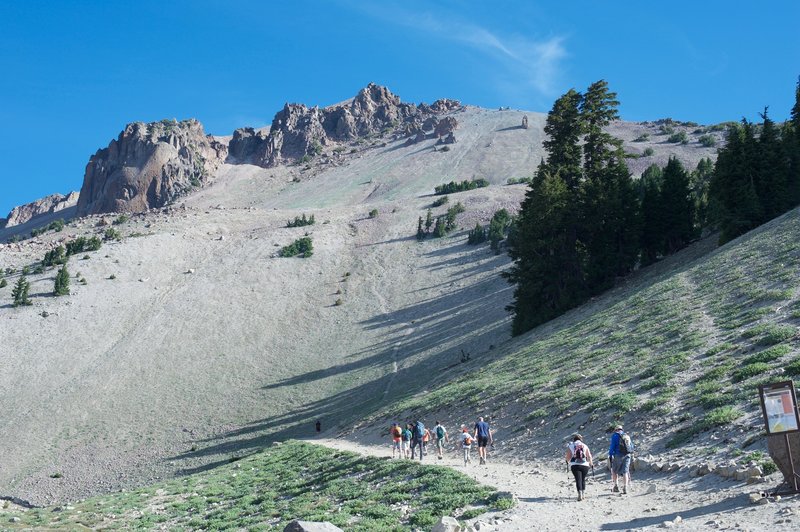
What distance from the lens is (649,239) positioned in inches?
1891

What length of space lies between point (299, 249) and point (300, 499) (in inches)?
2861

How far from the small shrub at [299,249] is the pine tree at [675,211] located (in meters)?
51.6

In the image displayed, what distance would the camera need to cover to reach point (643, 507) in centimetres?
1233

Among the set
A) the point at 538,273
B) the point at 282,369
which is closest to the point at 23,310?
the point at 282,369

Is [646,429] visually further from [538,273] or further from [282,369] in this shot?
[282,369]

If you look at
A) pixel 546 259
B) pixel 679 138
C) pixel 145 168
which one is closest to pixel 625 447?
pixel 546 259

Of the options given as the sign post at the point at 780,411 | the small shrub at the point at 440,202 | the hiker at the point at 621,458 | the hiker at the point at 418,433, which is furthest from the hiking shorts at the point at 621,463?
the small shrub at the point at 440,202

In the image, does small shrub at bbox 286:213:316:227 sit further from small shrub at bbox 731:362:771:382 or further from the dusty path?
the dusty path

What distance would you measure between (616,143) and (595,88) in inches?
175

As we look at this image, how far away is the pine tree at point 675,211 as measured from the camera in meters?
47.7

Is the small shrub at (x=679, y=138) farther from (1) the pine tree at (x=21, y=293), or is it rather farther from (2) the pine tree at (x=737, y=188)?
(1) the pine tree at (x=21, y=293)

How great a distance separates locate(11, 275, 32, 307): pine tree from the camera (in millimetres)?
69325

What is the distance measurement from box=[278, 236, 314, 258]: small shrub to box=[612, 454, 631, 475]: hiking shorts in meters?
77.0

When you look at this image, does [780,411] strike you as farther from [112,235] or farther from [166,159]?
[166,159]
